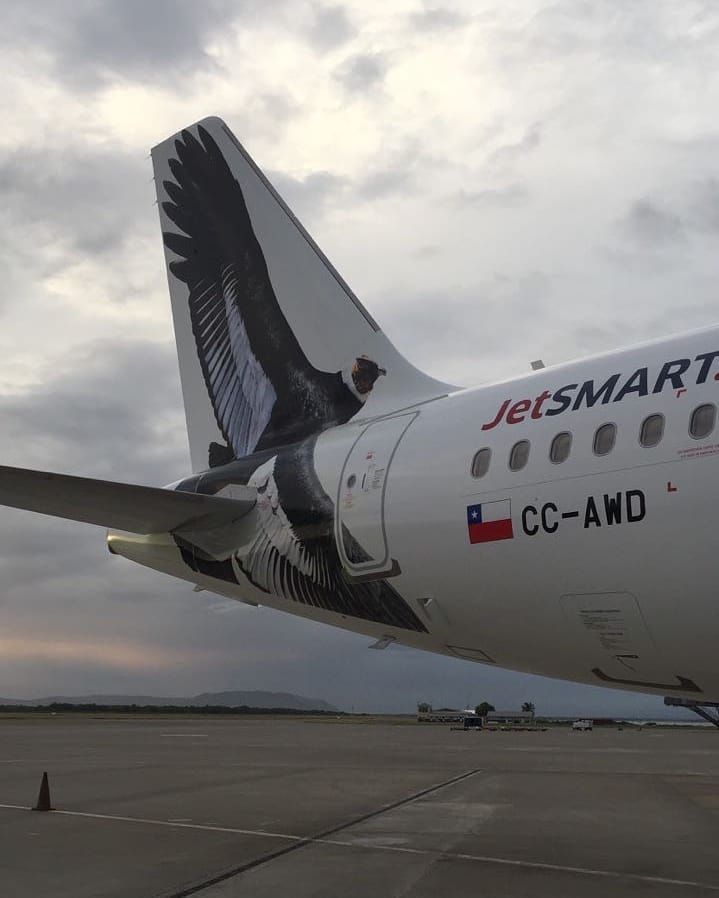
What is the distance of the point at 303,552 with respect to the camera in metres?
10.1

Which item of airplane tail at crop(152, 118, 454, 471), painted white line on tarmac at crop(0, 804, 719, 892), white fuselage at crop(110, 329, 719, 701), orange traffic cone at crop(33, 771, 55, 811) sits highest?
airplane tail at crop(152, 118, 454, 471)

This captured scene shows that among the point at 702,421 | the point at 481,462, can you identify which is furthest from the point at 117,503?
the point at 702,421

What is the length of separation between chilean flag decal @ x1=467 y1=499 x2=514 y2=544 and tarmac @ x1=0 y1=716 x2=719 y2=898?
2976 mm

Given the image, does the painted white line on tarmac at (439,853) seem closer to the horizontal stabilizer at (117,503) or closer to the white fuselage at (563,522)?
the white fuselage at (563,522)

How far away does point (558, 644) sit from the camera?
27.0ft

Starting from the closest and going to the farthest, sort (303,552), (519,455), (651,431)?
(651,431) → (519,455) → (303,552)

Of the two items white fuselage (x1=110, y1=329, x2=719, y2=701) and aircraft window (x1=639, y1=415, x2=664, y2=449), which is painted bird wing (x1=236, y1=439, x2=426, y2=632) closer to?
white fuselage (x1=110, y1=329, x2=719, y2=701)

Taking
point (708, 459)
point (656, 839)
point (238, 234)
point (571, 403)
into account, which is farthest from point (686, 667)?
point (238, 234)

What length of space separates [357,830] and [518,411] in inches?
241

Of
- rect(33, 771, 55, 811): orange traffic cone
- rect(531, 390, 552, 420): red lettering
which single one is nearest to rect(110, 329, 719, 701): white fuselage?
rect(531, 390, 552, 420): red lettering

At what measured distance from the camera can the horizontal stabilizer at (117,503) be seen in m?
8.93

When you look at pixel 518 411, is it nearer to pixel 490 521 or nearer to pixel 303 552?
pixel 490 521

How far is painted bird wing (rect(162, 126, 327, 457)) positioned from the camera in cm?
1251

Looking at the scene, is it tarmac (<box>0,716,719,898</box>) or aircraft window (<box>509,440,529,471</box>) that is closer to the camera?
aircraft window (<box>509,440,529,471</box>)
